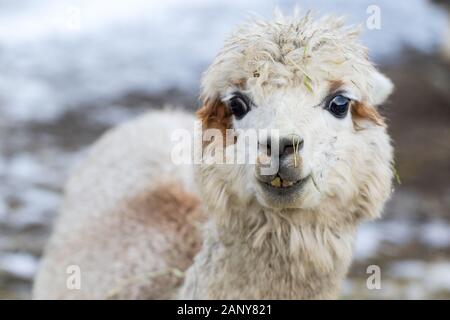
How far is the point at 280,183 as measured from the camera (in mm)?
3291

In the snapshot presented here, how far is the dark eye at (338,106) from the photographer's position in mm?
3480

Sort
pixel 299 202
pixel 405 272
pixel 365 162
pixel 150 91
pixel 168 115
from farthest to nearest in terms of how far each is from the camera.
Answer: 1. pixel 150 91
2. pixel 405 272
3. pixel 168 115
4. pixel 365 162
5. pixel 299 202

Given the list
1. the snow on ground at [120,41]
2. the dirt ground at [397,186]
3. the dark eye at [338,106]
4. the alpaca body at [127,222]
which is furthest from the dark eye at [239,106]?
the snow on ground at [120,41]

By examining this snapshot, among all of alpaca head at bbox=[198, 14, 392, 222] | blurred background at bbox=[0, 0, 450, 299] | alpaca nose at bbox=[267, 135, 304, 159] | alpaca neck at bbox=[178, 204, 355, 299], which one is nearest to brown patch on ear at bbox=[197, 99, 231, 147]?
alpaca head at bbox=[198, 14, 392, 222]

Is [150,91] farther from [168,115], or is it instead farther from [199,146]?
[199,146]

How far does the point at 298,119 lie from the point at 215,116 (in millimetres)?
505

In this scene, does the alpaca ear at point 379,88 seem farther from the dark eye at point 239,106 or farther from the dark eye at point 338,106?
the dark eye at point 239,106

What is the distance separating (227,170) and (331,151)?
1.49 ft

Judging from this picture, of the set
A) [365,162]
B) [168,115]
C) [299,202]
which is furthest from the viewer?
[168,115]

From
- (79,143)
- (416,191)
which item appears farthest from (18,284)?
(416,191)

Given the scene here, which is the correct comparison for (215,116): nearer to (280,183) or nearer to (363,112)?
(280,183)

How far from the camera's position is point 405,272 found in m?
7.21

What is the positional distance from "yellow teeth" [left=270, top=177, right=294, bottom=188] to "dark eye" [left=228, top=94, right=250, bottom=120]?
15.3 inches

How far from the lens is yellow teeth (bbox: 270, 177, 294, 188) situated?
3.28 meters
